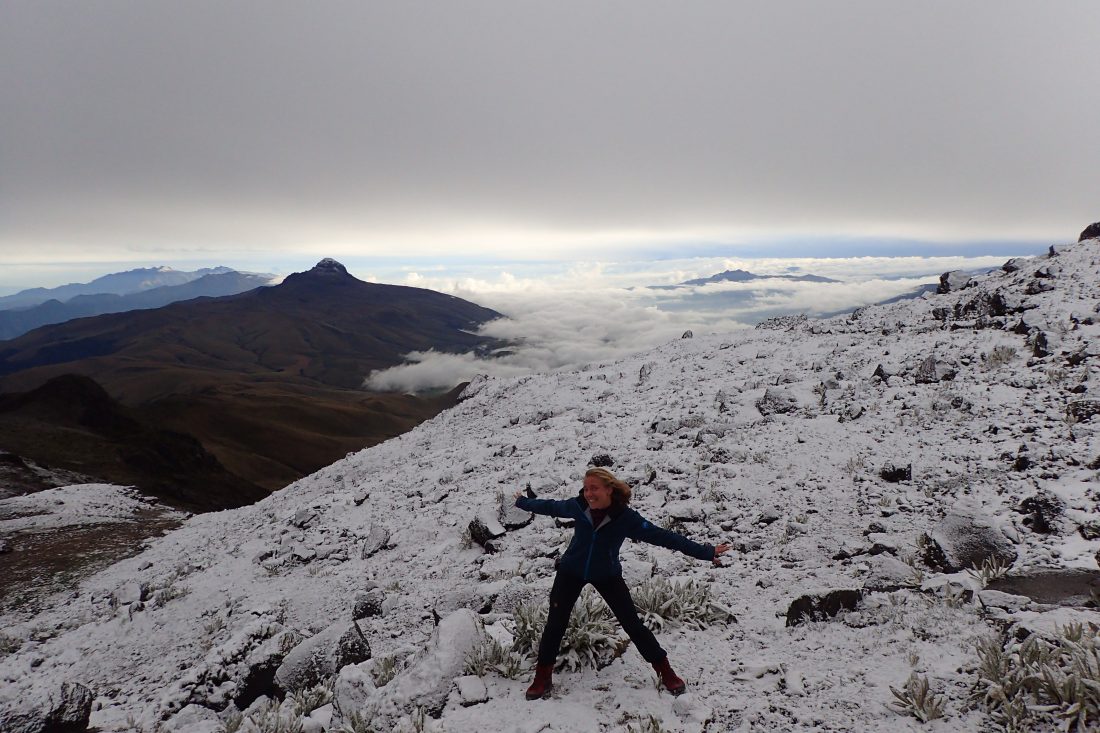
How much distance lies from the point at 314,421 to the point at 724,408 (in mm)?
135333

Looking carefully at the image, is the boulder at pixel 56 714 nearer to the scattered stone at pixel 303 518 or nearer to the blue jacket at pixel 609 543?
the blue jacket at pixel 609 543

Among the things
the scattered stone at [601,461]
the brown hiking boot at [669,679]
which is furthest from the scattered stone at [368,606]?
the brown hiking boot at [669,679]

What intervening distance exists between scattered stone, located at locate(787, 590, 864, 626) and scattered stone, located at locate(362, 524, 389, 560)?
8838 mm

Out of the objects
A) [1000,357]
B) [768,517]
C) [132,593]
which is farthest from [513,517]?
[1000,357]

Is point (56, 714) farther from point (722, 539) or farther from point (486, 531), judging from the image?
point (722, 539)

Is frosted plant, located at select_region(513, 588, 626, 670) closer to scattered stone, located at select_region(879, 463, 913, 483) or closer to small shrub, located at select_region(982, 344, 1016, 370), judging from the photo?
scattered stone, located at select_region(879, 463, 913, 483)

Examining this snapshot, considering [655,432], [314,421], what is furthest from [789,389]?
[314,421]

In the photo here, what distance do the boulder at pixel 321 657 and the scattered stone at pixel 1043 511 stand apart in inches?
364

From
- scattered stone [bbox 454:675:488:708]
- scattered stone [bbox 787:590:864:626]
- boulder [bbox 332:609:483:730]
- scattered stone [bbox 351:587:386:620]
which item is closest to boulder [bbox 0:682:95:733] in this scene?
scattered stone [bbox 351:587:386:620]

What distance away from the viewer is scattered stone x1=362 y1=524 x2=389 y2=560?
11558mm

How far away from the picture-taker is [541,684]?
5.16 meters

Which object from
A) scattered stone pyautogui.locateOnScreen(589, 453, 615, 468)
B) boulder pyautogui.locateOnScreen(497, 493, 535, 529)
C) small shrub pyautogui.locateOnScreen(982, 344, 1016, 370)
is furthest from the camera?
scattered stone pyautogui.locateOnScreen(589, 453, 615, 468)

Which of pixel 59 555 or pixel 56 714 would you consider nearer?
pixel 56 714

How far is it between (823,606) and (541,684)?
142 inches
